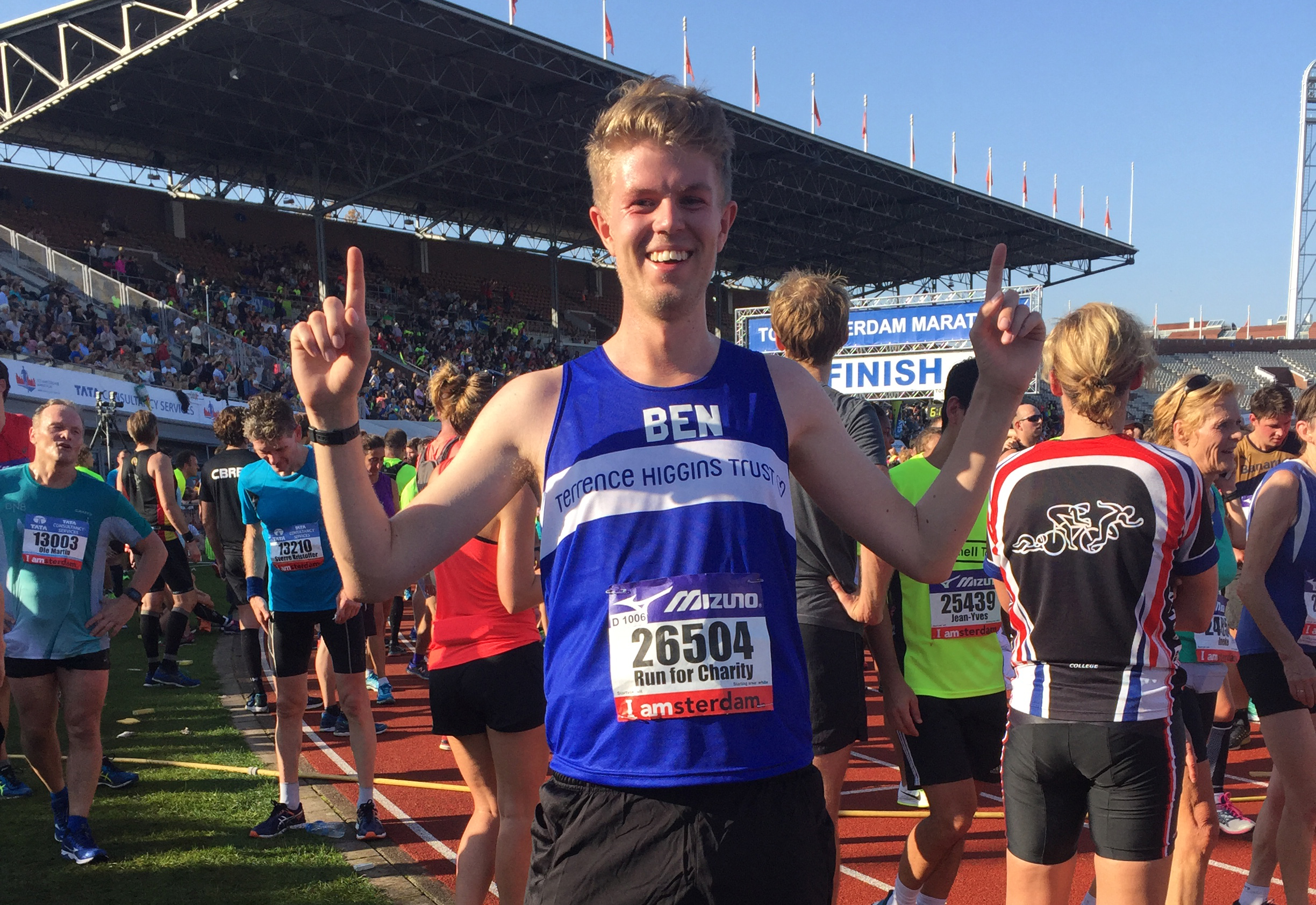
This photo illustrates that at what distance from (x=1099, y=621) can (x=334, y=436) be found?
6.61 feet

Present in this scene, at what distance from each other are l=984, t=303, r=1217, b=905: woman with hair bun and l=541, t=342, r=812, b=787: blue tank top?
124cm

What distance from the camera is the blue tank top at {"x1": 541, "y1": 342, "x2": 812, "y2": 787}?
1640 mm

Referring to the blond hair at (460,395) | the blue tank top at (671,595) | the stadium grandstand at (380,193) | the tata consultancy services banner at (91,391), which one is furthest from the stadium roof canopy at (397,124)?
the blue tank top at (671,595)

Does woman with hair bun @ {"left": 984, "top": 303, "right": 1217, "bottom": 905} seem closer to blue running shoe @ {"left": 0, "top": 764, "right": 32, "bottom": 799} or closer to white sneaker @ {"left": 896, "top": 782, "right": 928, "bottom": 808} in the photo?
white sneaker @ {"left": 896, "top": 782, "right": 928, "bottom": 808}

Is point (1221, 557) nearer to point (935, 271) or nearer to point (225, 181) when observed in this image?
point (225, 181)

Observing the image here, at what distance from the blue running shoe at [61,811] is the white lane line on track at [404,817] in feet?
5.10

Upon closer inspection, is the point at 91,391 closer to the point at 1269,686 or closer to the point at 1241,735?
the point at 1241,735

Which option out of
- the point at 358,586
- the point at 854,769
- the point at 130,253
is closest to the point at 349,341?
the point at 358,586

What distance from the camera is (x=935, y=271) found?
1695 inches

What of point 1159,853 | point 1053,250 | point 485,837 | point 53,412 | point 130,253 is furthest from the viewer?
point 1053,250

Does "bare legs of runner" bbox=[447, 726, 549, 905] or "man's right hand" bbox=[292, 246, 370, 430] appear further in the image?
"bare legs of runner" bbox=[447, 726, 549, 905]

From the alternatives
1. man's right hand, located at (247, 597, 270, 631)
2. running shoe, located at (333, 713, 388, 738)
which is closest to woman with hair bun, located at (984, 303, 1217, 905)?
man's right hand, located at (247, 597, 270, 631)

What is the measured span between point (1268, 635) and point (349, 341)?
354cm

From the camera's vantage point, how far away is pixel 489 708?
3510 mm
